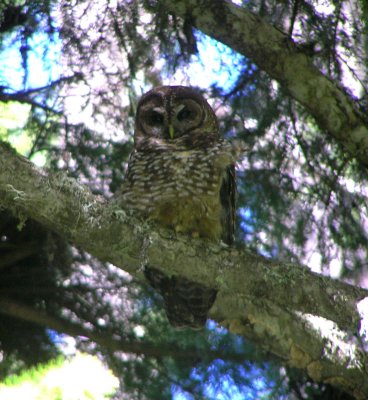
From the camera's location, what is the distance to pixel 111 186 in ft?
12.5

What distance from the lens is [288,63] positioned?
3340mm

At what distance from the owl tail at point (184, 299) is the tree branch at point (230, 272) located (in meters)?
0.10

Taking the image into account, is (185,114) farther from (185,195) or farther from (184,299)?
(184,299)

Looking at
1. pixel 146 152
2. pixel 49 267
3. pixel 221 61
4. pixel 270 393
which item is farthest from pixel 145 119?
pixel 270 393

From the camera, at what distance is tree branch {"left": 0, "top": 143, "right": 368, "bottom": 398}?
8.29ft

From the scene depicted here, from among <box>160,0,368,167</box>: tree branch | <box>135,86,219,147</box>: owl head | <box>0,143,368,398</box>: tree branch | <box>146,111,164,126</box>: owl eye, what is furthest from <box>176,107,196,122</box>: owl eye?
<box>0,143,368,398</box>: tree branch

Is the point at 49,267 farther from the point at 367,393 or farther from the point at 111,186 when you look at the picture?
the point at 367,393

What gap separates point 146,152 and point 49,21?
92cm

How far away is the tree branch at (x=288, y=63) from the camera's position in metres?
3.32

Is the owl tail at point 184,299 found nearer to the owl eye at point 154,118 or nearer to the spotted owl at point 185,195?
the spotted owl at point 185,195

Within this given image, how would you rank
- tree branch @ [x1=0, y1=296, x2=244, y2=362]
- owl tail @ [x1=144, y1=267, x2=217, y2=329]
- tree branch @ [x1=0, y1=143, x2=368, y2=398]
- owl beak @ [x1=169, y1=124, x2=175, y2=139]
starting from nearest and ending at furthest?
tree branch @ [x1=0, y1=143, x2=368, y2=398]
owl tail @ [x1=144, y1=267, x2=217, y2=329]
tree branch @ [x1=0, y1=296, x2=244, y2=362]
owl beak @ [x1=169, y1=124, x2=175, y2=139]

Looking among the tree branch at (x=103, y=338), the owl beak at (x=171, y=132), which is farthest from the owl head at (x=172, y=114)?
the tree branch at (x=103, y=338)

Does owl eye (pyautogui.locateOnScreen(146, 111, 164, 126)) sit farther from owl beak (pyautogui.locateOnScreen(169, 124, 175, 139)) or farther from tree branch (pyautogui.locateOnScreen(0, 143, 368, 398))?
tree branch (pyautogui.locateOnScreen(0, 143, 368, 398))

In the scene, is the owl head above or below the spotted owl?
above
